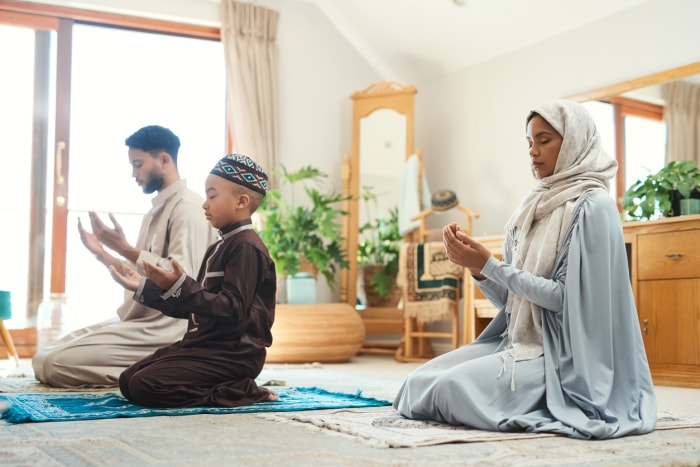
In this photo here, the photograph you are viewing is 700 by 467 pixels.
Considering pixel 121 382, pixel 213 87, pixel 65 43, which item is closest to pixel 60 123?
pixel 65 43

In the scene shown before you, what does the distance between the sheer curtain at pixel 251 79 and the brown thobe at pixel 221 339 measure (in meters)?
3.61

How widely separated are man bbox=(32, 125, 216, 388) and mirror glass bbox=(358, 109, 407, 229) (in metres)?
3.05

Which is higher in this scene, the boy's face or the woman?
the boy's face

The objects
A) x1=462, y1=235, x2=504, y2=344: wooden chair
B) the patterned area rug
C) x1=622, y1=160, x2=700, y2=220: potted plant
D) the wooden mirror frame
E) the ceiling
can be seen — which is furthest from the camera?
the wooden mirror frame

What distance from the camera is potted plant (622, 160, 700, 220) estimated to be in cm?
464

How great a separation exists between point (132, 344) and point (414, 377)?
5.18 feet

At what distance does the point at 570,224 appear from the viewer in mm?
2561

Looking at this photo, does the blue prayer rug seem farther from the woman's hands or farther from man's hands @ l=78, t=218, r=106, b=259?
the woman's hands

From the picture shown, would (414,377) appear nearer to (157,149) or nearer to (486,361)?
(486,361)

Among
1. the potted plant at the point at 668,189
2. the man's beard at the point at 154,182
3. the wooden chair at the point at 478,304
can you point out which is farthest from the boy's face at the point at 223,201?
the potted plant at the point at 668,189

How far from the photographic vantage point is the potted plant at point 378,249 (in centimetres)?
670

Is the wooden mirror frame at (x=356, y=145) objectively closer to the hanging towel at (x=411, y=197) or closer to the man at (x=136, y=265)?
the hanging towel at (x=411, y=197)

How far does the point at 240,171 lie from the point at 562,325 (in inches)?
49.8

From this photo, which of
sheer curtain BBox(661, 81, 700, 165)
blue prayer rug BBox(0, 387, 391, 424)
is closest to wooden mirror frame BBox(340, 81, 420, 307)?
sheer curtain BBox(661, 81, 700, 165)
